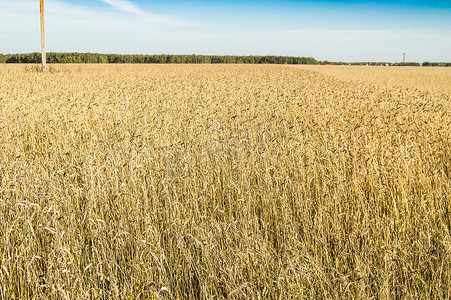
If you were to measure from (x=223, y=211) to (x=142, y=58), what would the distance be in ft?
281

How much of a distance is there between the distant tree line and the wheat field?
68.9 meters

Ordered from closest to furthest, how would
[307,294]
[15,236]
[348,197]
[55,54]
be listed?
[307,294], [15,236], [348,197], [55,54]

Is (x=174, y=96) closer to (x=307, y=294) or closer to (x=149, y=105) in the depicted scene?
(x=149, y=105)

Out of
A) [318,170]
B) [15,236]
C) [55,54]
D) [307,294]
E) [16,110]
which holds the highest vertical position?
[55,54]

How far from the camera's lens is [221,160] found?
4379 millimetres

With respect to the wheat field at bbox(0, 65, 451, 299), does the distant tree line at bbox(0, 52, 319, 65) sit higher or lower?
higher

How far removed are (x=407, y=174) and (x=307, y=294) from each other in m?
2.25

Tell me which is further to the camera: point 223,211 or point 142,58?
point 142,58

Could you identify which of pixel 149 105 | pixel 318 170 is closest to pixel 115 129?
pixel 149 105

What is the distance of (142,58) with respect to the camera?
3243 inches

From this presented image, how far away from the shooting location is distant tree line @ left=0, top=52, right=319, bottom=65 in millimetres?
65625

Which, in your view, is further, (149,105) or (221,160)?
(149,105)

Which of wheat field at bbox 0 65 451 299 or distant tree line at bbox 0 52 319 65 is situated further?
distant tree line at bbox 0 52 319 65

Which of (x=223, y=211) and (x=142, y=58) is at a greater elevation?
(x=142, y=58)
